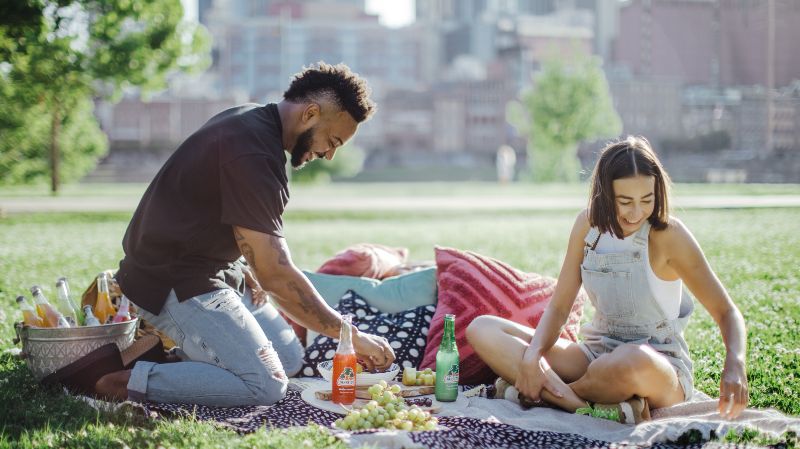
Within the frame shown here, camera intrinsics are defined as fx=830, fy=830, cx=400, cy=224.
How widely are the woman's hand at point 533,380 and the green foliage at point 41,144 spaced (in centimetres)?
2495

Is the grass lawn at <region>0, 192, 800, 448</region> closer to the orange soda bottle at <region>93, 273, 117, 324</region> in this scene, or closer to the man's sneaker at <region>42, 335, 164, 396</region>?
the man's sneaker at <region>42, 335, 164, 396</region>

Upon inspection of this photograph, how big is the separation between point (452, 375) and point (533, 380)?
16.1 inches

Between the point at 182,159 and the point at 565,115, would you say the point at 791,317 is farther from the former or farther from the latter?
the point at 565,115

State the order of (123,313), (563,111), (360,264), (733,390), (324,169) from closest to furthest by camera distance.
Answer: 1. (733,390)
2. (123,313)
3. (360,264)
4. (324,169)
5. (563,111)

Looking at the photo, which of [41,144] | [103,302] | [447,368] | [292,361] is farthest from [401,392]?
[41,144]

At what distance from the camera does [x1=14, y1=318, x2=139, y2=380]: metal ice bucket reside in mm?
3898

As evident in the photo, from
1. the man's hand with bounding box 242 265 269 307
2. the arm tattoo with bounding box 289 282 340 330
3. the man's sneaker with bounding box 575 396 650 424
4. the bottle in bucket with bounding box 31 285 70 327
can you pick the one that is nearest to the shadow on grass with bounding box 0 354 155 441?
the bottle in bucket with bounding box 31 285 70 327

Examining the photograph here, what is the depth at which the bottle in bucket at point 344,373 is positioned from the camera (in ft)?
12.2

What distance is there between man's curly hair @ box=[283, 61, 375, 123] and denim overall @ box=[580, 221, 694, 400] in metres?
1.23

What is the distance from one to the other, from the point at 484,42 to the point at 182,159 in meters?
124

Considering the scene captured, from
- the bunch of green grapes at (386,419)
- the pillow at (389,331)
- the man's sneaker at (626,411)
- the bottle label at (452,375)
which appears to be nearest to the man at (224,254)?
the bunch of green grapes at (386,419)

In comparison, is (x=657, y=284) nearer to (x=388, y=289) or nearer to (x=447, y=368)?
(x=447, y=368)

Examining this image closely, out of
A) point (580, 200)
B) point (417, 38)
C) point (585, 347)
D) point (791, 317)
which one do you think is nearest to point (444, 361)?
point (585, 347)

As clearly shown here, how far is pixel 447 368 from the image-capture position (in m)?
3.96
